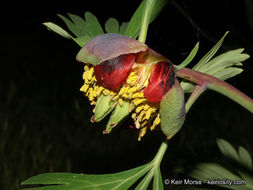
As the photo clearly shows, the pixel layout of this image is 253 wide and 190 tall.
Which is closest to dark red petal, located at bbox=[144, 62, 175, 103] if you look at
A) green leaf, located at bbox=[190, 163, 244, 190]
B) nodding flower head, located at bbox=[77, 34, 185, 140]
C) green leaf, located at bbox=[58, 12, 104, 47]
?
nodding flower head, located at bbox=[77, 34, 185, 140]

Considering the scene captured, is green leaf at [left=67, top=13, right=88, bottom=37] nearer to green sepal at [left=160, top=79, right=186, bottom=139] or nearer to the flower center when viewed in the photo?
the flower center

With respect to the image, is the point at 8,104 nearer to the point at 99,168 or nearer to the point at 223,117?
the point at 99,168

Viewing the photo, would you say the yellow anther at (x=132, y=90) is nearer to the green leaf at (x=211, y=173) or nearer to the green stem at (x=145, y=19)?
the green stem at (x=145, y=19)

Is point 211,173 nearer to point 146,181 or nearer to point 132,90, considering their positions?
point 146,181

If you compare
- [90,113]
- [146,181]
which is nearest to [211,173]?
[146,181]

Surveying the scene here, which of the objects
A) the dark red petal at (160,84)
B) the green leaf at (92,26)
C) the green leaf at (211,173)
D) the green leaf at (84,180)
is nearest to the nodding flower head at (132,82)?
the dark red petal at (160,84)

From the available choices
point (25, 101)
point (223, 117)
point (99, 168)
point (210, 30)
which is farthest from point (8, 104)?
point (210, 30)
